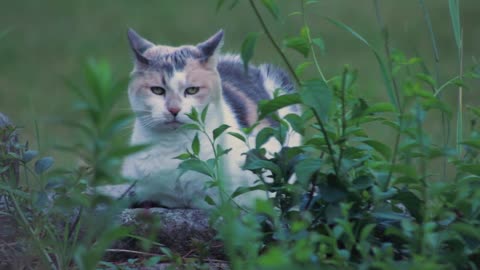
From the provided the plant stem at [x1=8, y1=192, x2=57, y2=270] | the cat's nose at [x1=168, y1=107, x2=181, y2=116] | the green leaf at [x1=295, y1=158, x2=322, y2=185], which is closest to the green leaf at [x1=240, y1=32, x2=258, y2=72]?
the green leaf at [x1=295, y1=158, x2=322, y2=185]

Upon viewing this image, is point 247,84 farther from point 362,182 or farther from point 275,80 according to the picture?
point 362,182

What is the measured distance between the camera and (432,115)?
4.73 metres

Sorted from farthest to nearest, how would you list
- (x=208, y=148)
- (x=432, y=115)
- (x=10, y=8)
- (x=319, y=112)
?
(x=10, y=8), (x=432, y=115), (x=208, y=148), (x=319, y=112)

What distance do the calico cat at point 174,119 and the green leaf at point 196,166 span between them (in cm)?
54

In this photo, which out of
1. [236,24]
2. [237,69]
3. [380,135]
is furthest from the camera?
[236,24]

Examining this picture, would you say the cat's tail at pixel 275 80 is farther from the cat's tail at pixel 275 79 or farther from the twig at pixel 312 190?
the twig at pixel 312 190

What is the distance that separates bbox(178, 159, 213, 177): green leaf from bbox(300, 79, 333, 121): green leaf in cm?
37

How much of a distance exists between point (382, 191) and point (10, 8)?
554 cm

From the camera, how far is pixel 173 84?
2.64 metres

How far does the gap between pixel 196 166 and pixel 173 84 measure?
800 millimetres

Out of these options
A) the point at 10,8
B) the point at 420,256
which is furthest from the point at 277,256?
the point at 10,8

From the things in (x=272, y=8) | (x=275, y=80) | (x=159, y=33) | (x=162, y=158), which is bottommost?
(x=162, y=158)

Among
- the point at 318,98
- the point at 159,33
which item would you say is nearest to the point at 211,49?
the point at 318,98

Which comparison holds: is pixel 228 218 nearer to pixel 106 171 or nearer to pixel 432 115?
pixel 106 171
